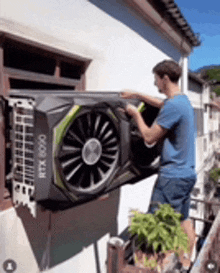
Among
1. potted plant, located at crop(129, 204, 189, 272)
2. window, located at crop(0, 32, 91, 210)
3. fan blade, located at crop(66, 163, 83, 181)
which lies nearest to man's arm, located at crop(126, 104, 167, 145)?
potted plant, located at crop(129, 204, 189, 272)

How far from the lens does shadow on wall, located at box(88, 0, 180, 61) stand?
4580mm

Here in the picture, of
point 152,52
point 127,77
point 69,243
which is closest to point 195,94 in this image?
point 152,52

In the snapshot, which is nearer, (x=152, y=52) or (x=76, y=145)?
(x=76, y=145)

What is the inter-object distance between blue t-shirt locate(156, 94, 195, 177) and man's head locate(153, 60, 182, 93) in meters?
0.20

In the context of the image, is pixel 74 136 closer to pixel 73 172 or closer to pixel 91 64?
pixel 73 172

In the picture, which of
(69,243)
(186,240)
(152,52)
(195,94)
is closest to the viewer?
(186,240)

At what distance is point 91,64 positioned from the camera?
429cm

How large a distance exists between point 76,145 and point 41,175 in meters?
0.43

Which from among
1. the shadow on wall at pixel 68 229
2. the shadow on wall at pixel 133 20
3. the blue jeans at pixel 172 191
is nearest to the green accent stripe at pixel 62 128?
the shadow on wall at pixel 68 229

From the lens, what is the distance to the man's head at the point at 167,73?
3.15m

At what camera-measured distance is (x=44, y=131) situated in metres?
2.35

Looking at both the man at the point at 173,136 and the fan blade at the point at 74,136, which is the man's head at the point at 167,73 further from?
the fan blade at the point at 74,136

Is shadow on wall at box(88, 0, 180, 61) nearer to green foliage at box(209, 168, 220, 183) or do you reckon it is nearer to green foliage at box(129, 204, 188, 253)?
green foliage at box(129, 204, 188, 253)

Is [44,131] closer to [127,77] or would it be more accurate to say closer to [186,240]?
[186,240]
